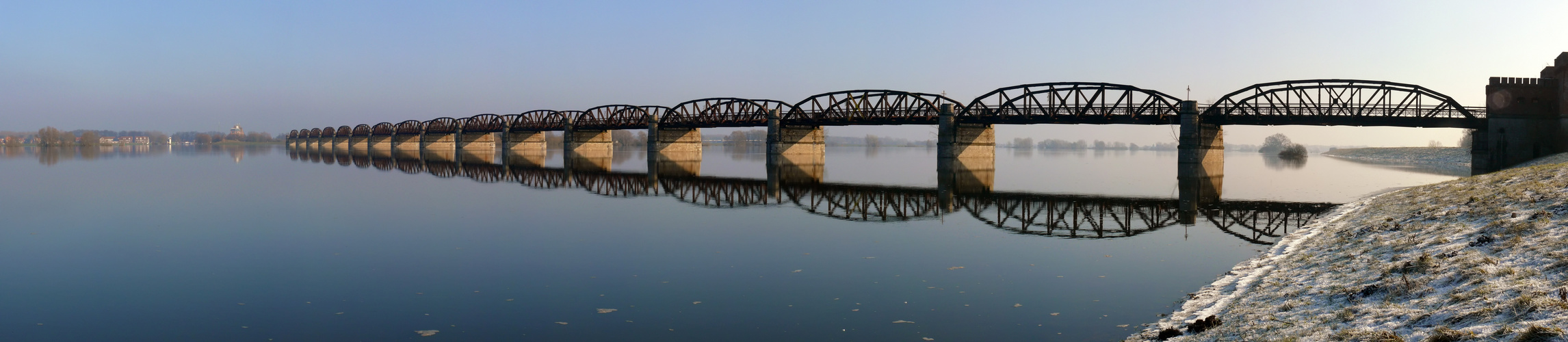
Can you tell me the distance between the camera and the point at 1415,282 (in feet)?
34.6

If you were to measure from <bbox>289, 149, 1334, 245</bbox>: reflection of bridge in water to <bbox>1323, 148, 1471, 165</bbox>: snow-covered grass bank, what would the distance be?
7421cm

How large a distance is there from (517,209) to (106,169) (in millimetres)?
55012

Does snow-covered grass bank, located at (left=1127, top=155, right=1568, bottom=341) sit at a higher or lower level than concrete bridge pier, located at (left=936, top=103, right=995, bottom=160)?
lower

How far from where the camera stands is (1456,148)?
11688 cm

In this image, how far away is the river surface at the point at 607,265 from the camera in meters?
10.8

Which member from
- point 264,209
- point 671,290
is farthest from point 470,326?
point 264,209

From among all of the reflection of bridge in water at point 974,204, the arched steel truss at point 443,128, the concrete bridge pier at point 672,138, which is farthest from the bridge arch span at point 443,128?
the reflection of bridge in water at point 974,204

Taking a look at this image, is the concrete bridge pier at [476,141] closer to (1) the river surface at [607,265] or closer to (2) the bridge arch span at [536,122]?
(2) the bridge arch span at [536,122]

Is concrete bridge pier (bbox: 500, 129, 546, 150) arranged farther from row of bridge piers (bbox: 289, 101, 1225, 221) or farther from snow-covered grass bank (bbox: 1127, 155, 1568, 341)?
snow-covered grass bank (bbox: 1127, 155, 1568, 341)

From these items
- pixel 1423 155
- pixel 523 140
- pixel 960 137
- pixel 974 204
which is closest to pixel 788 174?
pixel 974 204

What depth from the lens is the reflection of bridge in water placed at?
943 inches

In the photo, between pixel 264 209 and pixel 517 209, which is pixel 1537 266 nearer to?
pixel 517 209

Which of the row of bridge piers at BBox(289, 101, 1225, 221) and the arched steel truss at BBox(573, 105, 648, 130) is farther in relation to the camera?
the arched steel truss at BBox(573, 105, 648, 130)

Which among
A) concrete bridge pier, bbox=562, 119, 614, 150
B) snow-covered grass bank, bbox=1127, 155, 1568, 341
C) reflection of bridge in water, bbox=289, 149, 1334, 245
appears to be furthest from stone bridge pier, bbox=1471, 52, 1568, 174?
concrete bridge pier, bbox=562, 119, 614, 150
